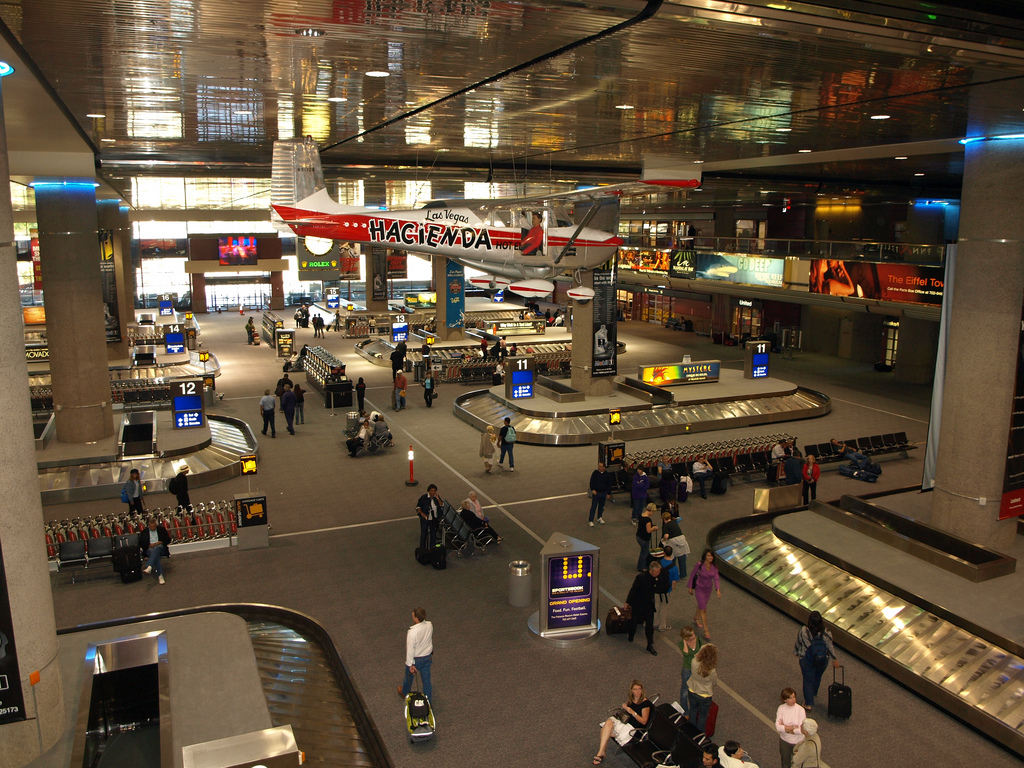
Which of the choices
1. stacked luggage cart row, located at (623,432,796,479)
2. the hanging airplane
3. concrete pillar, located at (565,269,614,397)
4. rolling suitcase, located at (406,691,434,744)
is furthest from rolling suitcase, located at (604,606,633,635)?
concrete pillar, located at (565,269,614,397)

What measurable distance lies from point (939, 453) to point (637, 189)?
26.3 ft

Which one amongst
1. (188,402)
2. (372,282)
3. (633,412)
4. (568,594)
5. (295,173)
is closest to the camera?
(568,594)

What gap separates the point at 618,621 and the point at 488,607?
2.06m

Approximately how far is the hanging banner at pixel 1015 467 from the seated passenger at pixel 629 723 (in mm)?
7793

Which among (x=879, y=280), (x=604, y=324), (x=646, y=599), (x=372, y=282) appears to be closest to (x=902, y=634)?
(x=646, y=599)

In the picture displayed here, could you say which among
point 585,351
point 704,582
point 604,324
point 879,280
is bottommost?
point 704,582

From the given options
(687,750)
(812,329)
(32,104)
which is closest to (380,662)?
(687,750)

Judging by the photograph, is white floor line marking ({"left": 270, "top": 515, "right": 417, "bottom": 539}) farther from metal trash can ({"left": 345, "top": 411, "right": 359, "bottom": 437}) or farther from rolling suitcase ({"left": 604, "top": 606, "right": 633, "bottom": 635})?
rolling suitcase ({"left": 604, "top": 606, "right": 633, "bottom": 635})

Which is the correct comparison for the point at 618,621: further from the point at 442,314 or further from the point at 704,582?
the point at 442,314

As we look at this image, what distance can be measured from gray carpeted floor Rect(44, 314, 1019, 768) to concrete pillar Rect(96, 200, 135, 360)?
45.0ft

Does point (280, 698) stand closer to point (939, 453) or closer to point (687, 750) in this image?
point (687, 750)

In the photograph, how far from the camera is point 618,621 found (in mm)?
10281

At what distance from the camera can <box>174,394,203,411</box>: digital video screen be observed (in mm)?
20031

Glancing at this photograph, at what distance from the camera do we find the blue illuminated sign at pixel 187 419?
66.0 ft
